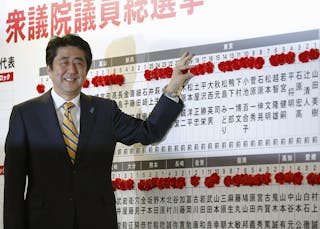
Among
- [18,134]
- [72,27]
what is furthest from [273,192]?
[72,27]

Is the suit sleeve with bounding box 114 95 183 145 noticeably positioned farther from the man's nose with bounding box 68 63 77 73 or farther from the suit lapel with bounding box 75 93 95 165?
the man's nose with bounding box 68 63 77 73

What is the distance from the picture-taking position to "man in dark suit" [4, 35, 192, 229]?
193 cm

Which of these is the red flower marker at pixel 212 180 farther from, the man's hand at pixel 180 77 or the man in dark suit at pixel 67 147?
the man's hand at pixel 180 77

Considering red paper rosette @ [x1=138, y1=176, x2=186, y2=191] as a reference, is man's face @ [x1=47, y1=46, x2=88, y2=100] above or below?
above

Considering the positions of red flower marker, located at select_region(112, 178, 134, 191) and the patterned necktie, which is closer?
the patterned necktie

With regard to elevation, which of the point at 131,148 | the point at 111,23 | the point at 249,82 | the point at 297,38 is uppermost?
the point at 111,23

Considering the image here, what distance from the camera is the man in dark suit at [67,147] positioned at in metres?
1.93

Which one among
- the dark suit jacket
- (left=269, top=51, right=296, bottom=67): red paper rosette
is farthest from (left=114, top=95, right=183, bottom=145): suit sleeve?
(left=269, top=51, right=296, bottom=67): red paper rosette

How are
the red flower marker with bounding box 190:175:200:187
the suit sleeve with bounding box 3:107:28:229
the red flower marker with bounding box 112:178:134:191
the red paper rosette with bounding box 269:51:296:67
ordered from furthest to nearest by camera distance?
the red flower marker with bounding box 112:178:134:191
the red flower marker with bounding box 190:175:200:187
the red paper rosette with bounding box 269:51:296:67
the suit sleeve with bounding box 3:107:28:229

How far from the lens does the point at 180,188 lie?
7.23ft

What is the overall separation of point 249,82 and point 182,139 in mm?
326

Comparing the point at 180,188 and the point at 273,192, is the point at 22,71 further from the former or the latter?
the point at 273,192

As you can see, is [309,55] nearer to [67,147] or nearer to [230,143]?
[230,143]

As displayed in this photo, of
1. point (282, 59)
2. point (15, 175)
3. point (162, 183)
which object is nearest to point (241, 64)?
point (282, 59)
